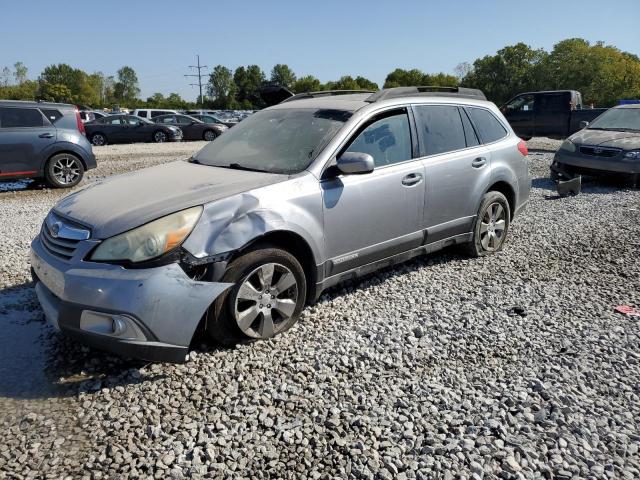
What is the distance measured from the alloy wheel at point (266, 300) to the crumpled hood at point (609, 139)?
8.85 metres

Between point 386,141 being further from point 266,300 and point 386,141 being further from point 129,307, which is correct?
point 129,307

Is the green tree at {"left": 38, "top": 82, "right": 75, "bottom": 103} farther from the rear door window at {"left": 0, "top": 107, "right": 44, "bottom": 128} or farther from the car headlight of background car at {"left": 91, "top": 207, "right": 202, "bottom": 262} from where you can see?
the car headlight of background car at {"left": 91, "top": 207, "right": 202, "bottom": 262}

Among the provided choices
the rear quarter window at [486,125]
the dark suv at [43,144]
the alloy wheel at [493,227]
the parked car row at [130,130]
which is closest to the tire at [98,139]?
the parked car row at [130,130]

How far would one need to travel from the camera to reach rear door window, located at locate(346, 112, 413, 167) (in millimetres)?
4152

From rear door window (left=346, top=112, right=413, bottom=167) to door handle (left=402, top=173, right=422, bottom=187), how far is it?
16cm

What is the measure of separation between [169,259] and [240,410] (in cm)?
98

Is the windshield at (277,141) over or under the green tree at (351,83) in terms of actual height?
under

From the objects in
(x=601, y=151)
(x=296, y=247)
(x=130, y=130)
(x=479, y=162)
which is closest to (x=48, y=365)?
(x=296, y=247)

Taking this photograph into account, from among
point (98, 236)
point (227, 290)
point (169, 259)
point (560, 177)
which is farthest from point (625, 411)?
point (560, 177)

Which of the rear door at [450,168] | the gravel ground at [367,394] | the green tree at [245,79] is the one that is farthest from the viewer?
the green tree at [245,79]

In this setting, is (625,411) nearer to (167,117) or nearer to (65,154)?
(65,154)

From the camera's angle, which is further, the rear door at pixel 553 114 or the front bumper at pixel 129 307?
the rear door at pixel 553 114

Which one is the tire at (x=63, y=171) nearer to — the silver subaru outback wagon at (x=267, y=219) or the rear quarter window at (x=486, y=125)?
the silver subaru outback wagon at (x=267, y=219)

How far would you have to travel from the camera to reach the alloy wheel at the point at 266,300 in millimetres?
3410
